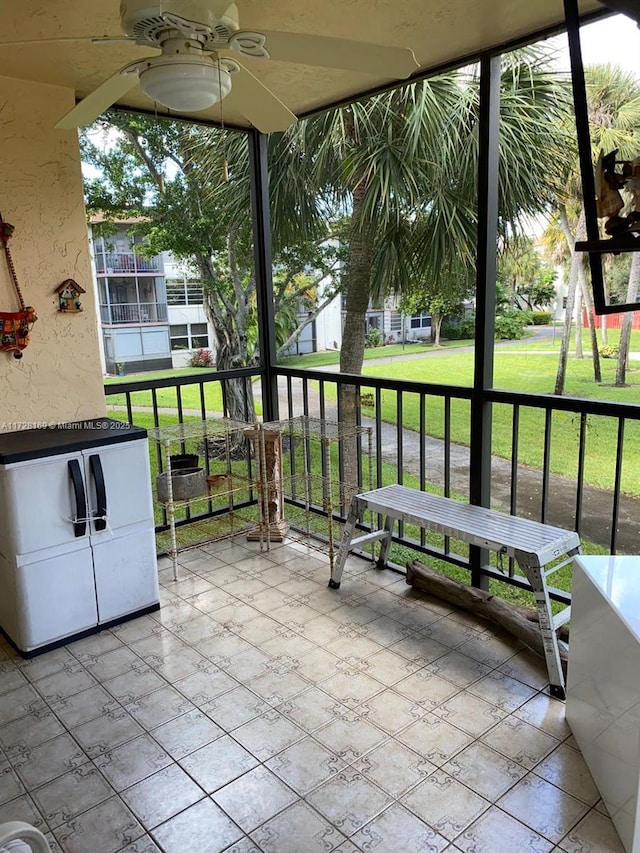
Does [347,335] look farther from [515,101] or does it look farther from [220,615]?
[220,615]

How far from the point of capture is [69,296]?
9.47ft

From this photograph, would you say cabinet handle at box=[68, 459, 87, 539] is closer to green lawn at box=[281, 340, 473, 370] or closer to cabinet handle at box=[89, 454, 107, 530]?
cabinet handle at box=[89, 454, 107, 530]

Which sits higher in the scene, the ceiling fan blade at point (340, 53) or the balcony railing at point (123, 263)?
the ceiling fan blade at point (340, 53)

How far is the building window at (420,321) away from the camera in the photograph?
5.93 m

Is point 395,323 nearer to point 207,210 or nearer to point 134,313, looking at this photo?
point 207,210

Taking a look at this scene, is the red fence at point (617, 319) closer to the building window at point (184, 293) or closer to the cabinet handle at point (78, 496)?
the cabinet handle at point (78, 496)

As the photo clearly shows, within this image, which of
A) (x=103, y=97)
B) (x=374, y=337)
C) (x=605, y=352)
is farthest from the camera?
(x=374, y=337)

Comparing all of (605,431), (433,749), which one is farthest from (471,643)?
(605,431)

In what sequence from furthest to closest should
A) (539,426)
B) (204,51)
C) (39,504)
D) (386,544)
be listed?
(539,426) < (386,544) < (39,504) < (204,51)

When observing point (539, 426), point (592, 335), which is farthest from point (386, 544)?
point (539, 426)

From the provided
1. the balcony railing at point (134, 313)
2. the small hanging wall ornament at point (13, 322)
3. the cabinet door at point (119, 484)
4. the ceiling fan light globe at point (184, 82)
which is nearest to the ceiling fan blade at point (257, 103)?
the ceiling fan light globe at point (184, 82)

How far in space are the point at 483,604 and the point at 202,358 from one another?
4.09 metres

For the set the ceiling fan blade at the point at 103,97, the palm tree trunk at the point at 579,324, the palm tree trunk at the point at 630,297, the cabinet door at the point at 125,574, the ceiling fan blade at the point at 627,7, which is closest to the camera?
the ceiling fan blade at the point at 627,7

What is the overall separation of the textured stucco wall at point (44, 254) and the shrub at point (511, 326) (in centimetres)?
454
